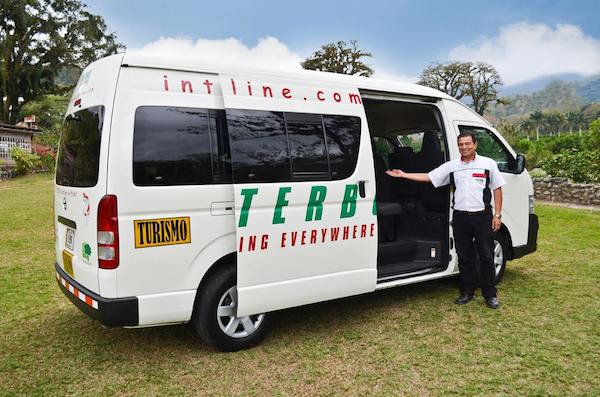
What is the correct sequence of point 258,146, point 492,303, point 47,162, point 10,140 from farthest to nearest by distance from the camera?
point 10,140 → point 47,162 → point 492,303 → point 258,146

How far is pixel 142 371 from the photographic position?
11.1ft

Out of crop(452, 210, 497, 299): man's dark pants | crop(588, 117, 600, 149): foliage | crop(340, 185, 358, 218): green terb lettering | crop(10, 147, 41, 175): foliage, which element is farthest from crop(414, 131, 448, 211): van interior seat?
crop(10, 147, 41, 175): foliage

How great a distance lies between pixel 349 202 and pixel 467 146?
1355 millimetres

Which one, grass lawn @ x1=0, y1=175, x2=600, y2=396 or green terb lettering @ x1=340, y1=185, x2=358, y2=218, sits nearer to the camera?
grass lawn @ x1=0, y1=175, x2=600, y2=396

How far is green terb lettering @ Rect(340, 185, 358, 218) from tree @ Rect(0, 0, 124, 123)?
32.2 meters

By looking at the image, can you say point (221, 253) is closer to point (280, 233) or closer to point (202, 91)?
point (280, 233)

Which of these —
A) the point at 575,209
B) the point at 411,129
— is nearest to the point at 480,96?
the point at 575,209

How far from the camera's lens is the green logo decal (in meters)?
3.22

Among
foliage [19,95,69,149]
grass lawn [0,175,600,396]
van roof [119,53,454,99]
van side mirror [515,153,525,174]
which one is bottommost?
grass lawn [0,175,600,396]

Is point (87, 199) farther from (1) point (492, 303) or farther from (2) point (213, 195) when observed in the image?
(1) point (492, 303)

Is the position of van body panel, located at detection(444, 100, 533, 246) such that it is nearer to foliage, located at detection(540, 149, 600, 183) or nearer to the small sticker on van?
the small sticker on van

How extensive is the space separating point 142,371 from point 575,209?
11.1 m

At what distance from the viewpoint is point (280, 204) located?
3570mm

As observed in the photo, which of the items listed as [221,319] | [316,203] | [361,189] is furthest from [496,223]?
[221,319]
